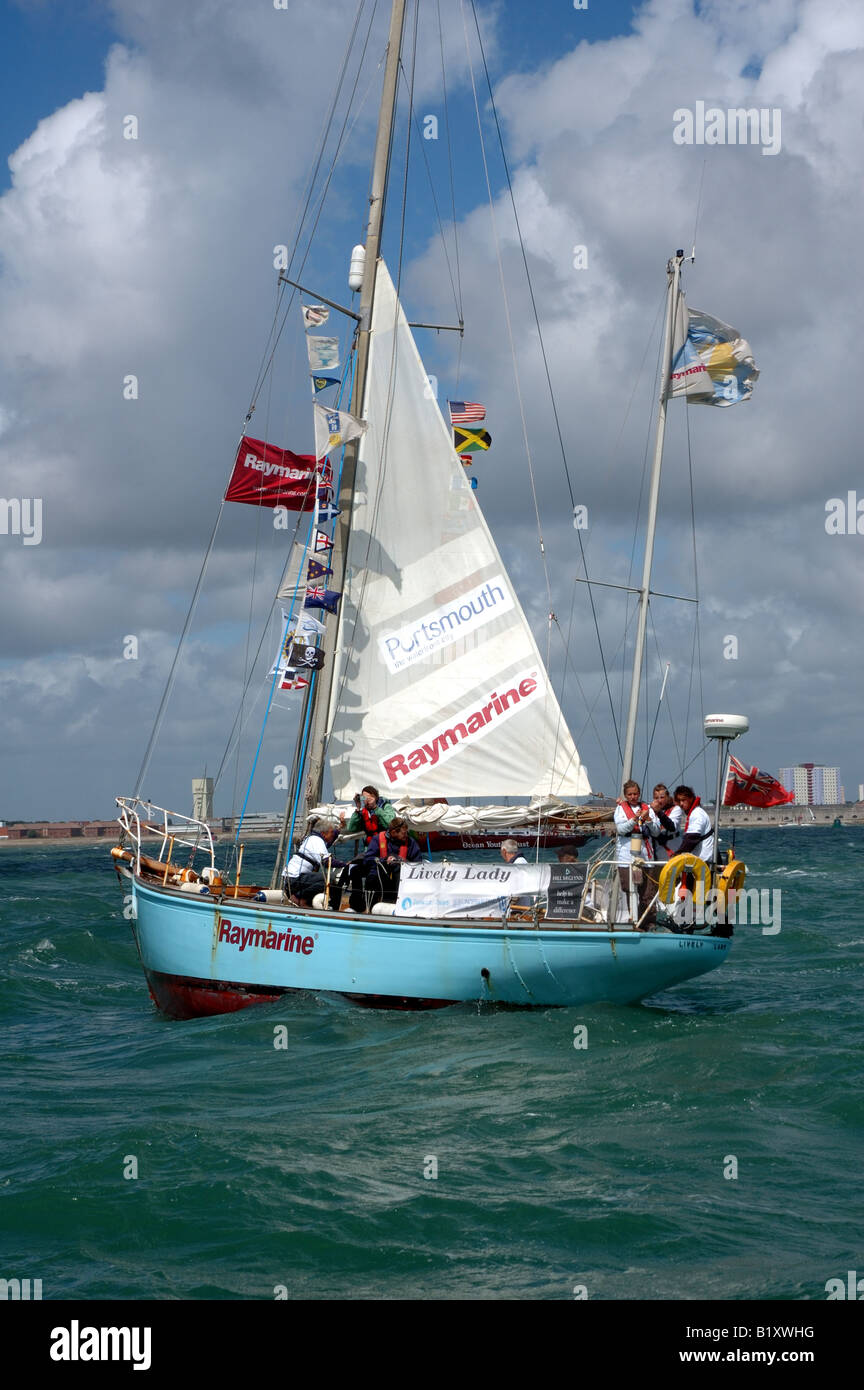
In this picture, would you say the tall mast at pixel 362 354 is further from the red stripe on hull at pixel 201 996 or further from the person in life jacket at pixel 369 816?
the red stripe on hull at pixel 201 996

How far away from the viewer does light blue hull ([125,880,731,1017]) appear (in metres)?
15.6

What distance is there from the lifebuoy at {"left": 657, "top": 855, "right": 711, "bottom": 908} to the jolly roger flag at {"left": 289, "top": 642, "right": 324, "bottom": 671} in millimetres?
6725

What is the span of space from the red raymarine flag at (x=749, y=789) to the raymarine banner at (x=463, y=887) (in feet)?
8.70

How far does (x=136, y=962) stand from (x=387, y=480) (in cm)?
1289

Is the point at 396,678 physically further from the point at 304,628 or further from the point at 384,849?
the point at 384,849

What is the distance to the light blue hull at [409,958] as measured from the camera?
15648 millimetres

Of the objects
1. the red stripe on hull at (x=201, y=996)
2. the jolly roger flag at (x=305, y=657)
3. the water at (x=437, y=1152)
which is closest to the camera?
the water at (x=437, y=1152)

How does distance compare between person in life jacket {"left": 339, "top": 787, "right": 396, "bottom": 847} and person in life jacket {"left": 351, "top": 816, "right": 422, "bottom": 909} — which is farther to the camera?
person in life jacket {"left": 339, "top": 787, "right": 396, "bottom": 847}

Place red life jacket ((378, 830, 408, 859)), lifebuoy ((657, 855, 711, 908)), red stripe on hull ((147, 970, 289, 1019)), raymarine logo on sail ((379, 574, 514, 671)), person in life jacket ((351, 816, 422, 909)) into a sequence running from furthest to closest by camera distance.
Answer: raymarine logo on sail ((379, 574, 514, 671)) → red life jacket ((378, 830, 408, 859)) → person in life jacket ((351, 816, 422, 909)) → red stripe on hull ((147, 970, 289, 1019)) → lifebuoy ((657, 855, 711, 908))

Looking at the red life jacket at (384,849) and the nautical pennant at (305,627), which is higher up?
the nautical pennant at (305,627)

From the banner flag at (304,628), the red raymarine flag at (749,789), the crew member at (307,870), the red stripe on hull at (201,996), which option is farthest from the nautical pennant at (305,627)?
the red raymarine flag at (749,789)

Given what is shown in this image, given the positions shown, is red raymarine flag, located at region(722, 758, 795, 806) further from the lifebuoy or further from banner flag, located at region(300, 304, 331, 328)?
banner flag, located at region(300, 304, 331, 328)

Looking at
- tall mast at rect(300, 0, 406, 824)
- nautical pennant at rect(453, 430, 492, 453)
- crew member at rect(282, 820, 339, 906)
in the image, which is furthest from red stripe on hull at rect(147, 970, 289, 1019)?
nautical pennant at rect(453, 430, 492, 453)
